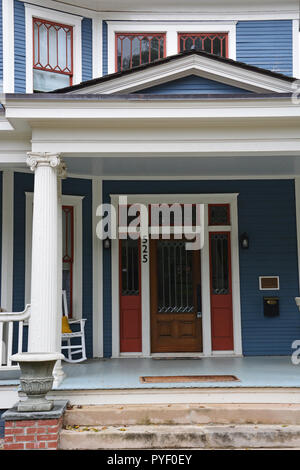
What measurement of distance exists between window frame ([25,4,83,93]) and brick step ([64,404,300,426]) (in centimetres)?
556

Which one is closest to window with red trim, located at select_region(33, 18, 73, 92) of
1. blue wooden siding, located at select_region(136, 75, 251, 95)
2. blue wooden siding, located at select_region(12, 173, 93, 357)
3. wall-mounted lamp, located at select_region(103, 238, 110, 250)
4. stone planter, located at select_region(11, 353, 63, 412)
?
blue wooden siding, located at select_region(12, 173, 93, 357)

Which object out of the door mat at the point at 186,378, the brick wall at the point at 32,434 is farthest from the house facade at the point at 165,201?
the brick wall at the point at 32,434

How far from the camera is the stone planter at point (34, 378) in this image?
5062mm

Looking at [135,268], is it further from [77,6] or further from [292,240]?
[77,6]

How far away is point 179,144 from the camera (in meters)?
6.20

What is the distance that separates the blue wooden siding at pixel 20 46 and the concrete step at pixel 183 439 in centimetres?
582

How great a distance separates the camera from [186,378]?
631 centimetres

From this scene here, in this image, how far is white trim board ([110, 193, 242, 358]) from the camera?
8227 millimetres

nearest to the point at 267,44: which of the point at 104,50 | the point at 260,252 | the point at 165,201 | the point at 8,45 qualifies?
the point at 104,50

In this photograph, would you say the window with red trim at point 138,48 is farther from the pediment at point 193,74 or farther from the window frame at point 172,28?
the pediment at point 193,74

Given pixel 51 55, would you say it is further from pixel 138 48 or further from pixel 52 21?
pixel 138 48

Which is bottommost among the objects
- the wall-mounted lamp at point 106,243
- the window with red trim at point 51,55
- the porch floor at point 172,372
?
the porch floor at point 172,372

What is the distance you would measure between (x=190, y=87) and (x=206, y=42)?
100 inches

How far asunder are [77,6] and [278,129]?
476 cm
